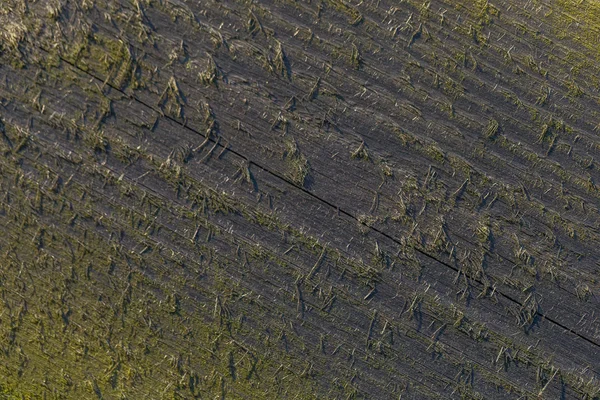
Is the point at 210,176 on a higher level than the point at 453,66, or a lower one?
lower

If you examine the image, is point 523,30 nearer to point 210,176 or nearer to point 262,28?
point 262,28

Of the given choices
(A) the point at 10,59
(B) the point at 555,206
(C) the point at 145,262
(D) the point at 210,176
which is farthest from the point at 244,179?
(B) the point at 555,206

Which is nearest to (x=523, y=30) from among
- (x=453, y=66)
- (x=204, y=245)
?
(x=453, y=66)

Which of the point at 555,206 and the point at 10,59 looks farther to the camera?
the point at 555,206

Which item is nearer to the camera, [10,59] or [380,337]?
[10,59]

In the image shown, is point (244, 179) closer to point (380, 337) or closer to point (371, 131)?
point (371, 131)

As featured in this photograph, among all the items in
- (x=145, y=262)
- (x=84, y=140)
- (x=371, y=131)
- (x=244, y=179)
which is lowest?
(x=145, y=262)
